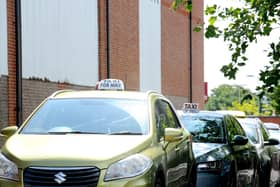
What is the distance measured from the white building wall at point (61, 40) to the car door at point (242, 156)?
6356 mm

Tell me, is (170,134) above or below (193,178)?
above

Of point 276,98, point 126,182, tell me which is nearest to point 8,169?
point 126,182

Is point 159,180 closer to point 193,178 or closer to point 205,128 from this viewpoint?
point 193,178

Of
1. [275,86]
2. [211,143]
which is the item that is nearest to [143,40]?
[275,86]

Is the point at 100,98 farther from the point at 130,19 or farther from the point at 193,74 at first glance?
the point at 193,74

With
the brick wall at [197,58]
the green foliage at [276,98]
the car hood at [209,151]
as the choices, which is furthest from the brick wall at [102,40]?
the brick wall at [197,58]

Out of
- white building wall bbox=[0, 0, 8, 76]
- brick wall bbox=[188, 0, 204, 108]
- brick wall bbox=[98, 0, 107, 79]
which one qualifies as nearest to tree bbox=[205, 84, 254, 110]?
brick wall bbox=[188, 0, 204, 108]

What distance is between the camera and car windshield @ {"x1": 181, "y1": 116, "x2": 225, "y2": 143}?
11602 mm

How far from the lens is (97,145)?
7125 mm

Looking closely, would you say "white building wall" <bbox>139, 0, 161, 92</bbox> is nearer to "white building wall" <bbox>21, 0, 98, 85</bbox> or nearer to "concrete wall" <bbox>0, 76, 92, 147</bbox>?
"white building wall" <bbox>21, 0, 98, 85</bbox>

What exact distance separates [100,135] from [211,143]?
4.21 m

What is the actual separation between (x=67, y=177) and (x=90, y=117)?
1.35 metres

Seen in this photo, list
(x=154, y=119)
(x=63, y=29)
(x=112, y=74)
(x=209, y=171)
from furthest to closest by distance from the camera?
1. (x=112, y=74)
2. (x=63, y=29)
3. (x=209, y=171)
4. (x=154, y=119)

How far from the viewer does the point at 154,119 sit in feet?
26.4
